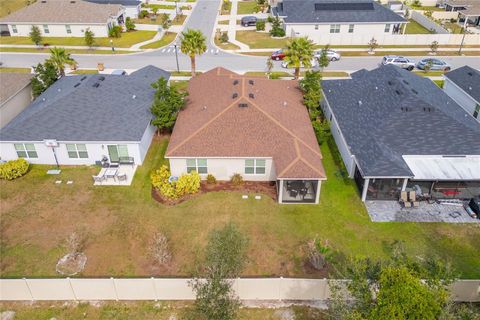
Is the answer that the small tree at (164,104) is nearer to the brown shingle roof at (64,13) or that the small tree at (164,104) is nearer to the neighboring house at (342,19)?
the neighboring house at (342,19)

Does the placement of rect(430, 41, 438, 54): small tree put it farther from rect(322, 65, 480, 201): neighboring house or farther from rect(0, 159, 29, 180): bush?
rect(0, 159, 29, 180): bush

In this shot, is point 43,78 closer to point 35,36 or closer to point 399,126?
point 35,36

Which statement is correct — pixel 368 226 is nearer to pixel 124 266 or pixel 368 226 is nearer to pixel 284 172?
pixel 284 172

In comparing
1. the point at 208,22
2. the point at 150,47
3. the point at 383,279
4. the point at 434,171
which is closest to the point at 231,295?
the point at 383,279

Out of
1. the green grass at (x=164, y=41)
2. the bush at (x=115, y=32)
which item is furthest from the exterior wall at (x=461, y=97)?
the bush at (x=115, y=32)

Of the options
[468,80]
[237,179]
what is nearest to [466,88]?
[468,80]

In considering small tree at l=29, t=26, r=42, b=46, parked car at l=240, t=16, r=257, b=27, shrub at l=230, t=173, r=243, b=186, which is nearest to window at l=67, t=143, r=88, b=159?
shrub at l=230, t=173, r=243, b=186
